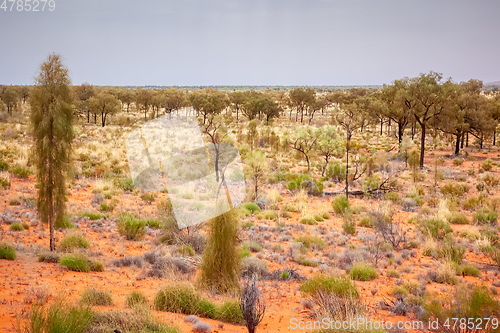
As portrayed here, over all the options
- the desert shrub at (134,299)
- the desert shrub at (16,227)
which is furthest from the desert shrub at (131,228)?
the desert shrub at (134,299)

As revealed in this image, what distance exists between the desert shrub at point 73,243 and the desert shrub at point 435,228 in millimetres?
11816

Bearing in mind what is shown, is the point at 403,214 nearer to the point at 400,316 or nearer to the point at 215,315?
the point at 400,316

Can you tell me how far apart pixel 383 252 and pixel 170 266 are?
22.5 ft

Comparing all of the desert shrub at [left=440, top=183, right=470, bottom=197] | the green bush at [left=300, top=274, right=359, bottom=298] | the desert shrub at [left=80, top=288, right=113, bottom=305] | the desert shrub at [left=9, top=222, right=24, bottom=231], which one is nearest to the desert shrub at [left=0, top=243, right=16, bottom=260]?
the desert shrub at [left=9, top=222, right=24, bottom=231]

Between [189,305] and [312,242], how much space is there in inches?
262

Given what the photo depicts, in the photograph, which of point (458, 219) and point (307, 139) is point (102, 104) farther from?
point (458, 219)

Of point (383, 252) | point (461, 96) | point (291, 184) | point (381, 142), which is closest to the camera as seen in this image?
point (383, 252)

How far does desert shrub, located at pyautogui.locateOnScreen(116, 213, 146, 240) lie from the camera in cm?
1306

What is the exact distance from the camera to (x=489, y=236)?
13227 mm

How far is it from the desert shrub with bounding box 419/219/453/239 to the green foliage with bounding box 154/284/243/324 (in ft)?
31.1

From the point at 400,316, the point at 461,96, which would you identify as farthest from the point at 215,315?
the point at 461,96

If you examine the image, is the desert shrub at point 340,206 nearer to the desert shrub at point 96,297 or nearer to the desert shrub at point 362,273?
the desert shrub at point 362,273

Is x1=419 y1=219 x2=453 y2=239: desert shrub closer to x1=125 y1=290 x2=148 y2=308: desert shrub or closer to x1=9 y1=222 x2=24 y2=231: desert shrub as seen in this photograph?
x1=125 y1=290 x2=148 y2=308: desert shrub

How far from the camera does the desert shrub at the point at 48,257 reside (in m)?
9.98
